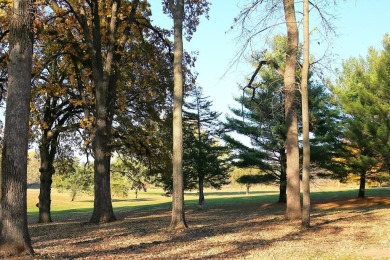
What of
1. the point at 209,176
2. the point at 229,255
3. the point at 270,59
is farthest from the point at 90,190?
the point at 229,255

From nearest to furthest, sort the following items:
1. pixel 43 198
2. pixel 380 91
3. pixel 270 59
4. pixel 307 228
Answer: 1. pixel 307 228
2. pixel 270 59
3. pixel 43 198
4. pixel 380 91

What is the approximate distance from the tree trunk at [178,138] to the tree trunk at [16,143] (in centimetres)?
592

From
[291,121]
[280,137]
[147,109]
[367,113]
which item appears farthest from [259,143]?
[291,121]

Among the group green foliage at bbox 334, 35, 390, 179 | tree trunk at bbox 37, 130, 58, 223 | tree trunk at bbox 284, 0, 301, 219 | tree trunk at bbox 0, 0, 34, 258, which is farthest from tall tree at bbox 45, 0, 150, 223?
green foliage at bbox 334, 35, 390, 179

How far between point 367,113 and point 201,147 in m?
11.9

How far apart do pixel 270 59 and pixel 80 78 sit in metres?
9.53

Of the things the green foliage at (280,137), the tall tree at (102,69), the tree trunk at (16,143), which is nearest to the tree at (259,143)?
the green foliage at (280,137)

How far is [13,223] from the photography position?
26.9 ft

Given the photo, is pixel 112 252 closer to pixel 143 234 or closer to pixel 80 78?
pixel 143 234

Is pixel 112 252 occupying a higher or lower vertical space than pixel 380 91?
lower

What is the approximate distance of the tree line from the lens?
28.2ft

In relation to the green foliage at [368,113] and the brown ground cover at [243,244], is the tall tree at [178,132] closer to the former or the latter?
the brown ground cover at [243,244]

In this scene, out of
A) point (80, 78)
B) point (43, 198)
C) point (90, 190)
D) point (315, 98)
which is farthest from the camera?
point (90, 190)

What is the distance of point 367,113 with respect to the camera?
27.2 metres
